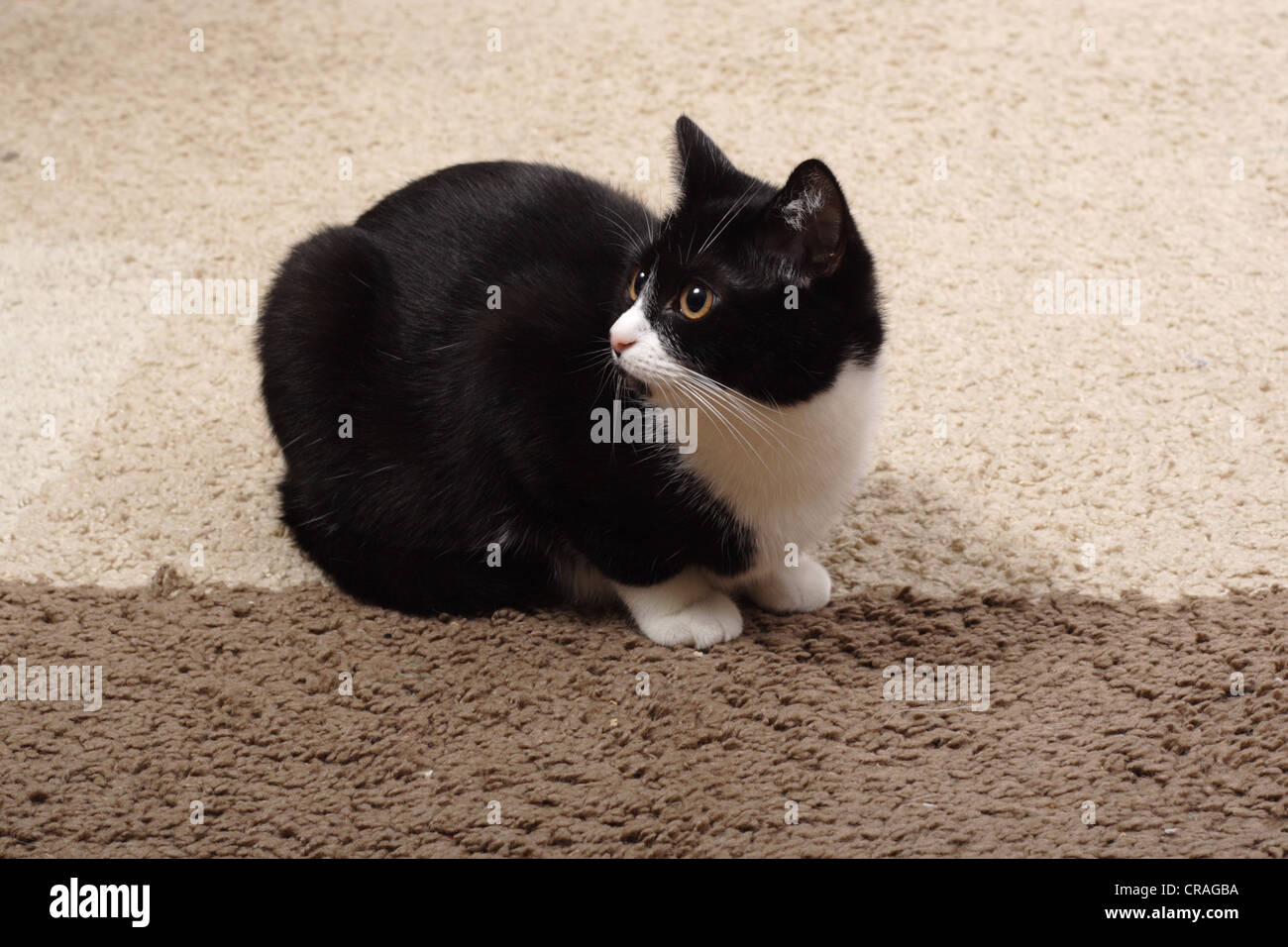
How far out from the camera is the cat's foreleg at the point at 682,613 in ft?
4.81

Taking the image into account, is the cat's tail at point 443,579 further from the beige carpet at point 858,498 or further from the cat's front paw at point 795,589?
the cat's front paw at point 795,589

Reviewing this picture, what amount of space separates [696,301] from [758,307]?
0.06 meters

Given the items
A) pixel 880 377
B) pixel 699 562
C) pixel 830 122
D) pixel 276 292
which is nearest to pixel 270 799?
pixel 699 562

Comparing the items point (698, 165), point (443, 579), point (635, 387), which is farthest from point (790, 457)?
point (443, 579)

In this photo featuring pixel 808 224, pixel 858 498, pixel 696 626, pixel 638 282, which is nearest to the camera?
pixel 808 224

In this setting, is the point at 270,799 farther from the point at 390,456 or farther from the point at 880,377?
the point at 880,377

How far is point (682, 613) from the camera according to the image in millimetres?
1480

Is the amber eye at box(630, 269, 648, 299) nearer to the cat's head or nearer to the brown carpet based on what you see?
the cat's head

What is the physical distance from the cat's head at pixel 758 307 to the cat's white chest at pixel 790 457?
1.5 inches

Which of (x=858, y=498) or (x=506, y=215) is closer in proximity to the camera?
(x=506, y=215)

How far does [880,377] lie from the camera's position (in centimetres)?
138

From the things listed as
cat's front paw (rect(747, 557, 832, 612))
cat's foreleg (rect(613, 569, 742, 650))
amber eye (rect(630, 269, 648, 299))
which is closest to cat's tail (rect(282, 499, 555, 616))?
cat's foreleg (rect(613, 569, 742, 650))

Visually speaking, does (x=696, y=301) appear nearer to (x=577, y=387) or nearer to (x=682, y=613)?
(x=577, y=387)

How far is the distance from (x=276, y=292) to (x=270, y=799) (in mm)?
670
